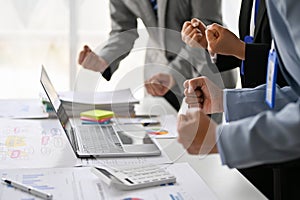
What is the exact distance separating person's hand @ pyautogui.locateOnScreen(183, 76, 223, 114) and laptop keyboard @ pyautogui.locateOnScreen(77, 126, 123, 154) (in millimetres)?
230

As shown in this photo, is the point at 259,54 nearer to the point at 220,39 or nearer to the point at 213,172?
the point at 220,39

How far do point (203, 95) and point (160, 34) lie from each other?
764 millimetres

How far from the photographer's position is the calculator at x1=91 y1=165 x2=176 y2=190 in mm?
1083

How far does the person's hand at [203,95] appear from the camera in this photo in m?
1.23

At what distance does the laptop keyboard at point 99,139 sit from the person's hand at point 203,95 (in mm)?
230

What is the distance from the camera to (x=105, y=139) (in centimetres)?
144

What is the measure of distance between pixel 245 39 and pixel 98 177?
23.2 inches

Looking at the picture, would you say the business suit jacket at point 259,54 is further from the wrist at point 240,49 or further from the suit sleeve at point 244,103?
the suit sleeve at point 244,103

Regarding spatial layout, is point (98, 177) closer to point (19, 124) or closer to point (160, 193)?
point (160, 193)

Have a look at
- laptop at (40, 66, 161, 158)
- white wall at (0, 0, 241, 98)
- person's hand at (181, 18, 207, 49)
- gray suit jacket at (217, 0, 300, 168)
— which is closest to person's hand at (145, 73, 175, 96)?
laptop at (40, 66, 161, 158)

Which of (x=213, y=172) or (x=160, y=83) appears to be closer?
(x=213, y=172)

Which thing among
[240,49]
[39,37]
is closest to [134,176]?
[240,49]

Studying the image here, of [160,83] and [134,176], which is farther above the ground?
[160,83]

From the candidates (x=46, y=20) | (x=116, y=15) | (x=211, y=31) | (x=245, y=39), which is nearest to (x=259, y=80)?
(x=245, y=39)
